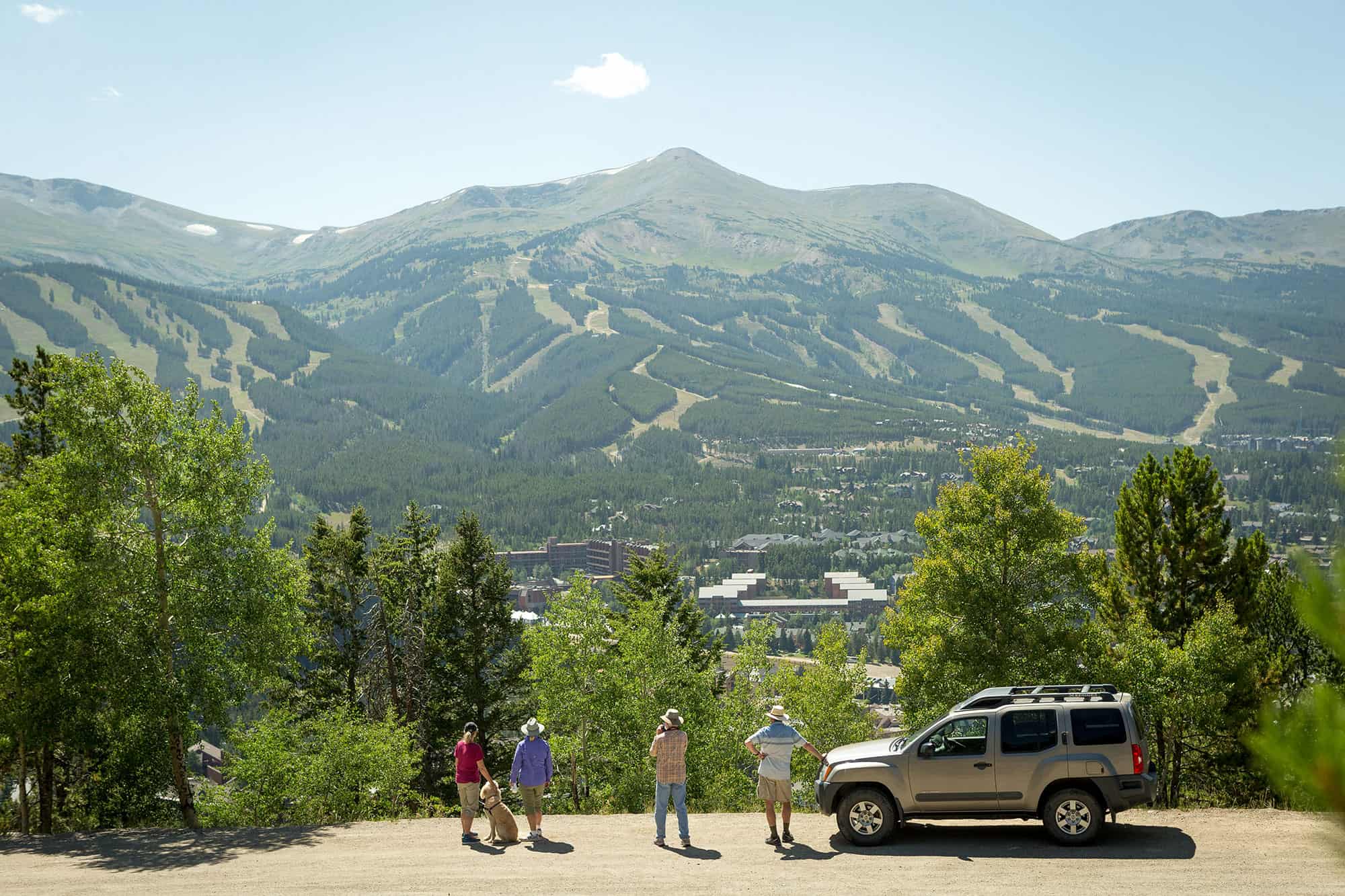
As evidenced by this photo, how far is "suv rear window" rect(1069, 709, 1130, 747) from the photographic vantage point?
17719 millimetres

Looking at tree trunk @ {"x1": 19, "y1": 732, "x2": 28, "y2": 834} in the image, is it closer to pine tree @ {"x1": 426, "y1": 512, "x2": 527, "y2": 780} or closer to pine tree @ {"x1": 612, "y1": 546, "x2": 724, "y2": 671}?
pine tree @ {"x1": 426, "y1": 512, "x2": 527, "y2": 780}

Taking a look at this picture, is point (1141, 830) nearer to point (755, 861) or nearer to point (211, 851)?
point (755, 861)

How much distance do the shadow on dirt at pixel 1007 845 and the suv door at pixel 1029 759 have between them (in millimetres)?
825

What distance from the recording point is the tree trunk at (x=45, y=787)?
2559 centimetres

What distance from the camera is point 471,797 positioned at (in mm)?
20781

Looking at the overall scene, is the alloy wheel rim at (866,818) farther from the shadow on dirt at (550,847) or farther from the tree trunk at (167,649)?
the tree trunk at (167,649)

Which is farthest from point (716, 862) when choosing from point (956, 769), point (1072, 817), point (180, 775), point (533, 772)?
point (180, 775)

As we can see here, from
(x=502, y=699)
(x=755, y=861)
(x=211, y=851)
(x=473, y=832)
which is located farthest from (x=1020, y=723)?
(x=502, y=699)

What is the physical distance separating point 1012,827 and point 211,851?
16357 millimetres

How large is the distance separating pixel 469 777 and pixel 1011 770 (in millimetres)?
10782

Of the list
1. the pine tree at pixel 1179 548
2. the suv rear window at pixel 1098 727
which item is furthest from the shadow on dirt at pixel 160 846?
the pine tree at pixel 1179 548

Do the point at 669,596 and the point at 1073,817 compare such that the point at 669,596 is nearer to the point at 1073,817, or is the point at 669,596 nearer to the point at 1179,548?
the point at 1179,548

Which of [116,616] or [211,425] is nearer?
[116,616]

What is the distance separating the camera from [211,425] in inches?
1128
